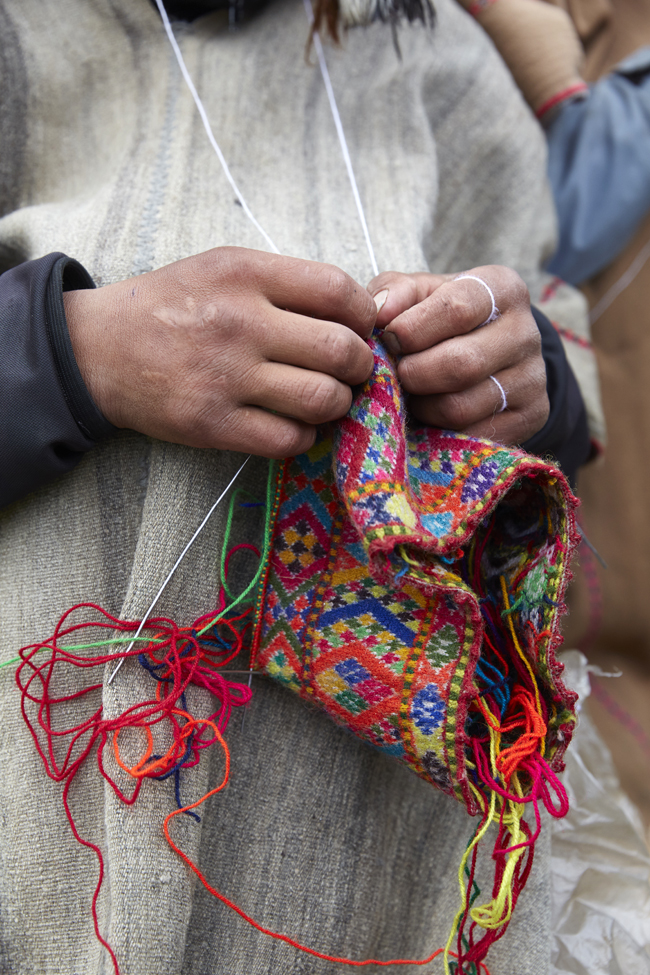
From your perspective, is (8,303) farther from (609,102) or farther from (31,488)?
(609,102)

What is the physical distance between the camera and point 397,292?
73 cm

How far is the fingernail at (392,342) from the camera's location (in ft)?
2.37

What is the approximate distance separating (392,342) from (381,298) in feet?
0.19

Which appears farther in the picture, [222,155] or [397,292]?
[222,155]

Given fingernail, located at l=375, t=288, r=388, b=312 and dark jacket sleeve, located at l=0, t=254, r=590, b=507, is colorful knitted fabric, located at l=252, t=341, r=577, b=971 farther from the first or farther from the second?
dark jacket sleeve, located at l=0, t=254, r=590, b=507

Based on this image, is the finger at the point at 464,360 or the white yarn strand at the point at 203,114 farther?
the white yarn strand at the point at 203,114

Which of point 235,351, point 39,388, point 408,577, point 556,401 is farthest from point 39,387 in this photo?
point 556,401

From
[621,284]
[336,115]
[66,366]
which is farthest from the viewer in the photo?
[621,284]

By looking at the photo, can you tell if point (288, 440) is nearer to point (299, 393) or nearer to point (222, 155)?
point (299, 393)

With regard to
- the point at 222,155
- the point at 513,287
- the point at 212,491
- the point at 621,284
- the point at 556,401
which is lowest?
the point at 621,284

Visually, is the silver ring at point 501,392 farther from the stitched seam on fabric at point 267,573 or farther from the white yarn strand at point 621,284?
the white yarn strand at point 621,284

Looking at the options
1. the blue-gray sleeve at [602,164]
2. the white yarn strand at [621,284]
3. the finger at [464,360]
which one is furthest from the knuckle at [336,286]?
the white yarn strand at [621,284]

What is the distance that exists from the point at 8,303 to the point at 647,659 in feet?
5.11

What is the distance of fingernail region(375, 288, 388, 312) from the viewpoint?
733mm
